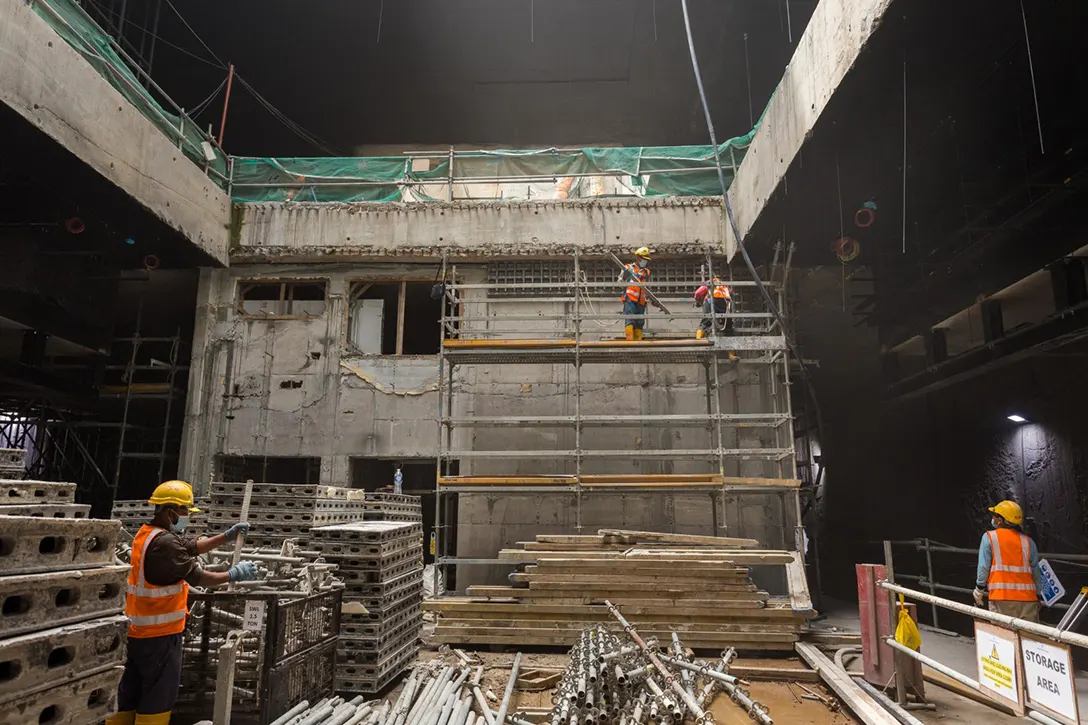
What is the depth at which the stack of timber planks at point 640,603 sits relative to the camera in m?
8.02

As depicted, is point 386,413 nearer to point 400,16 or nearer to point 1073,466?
point 400,16

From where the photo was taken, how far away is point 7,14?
770 cm

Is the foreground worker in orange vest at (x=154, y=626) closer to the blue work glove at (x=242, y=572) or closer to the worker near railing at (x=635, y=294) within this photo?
the blue work glove at (x=242, y=572)

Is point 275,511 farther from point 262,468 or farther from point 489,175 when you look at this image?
point 489,175

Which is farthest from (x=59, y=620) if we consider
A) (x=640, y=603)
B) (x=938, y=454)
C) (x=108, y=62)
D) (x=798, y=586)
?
(x=938, y=454)

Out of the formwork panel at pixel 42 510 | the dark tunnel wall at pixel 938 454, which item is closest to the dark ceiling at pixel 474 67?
the dark tunnel wall at pixel 938 454

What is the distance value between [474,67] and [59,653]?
18911 mm

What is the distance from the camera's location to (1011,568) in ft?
20.9

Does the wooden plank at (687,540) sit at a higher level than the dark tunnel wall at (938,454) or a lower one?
lower

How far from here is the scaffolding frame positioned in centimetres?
1022

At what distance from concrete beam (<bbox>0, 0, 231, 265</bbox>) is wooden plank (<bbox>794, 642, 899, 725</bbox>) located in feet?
37.4

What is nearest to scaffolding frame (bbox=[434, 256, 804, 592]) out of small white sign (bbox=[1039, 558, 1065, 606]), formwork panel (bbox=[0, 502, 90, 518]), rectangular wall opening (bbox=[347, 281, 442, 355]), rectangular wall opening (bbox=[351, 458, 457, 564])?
rectangular wall opening (bbox=[351, 458, 457, 564])

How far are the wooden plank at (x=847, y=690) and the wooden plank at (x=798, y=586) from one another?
498mm

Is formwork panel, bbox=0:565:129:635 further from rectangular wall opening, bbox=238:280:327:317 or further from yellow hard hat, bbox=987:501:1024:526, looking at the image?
Result: rectangular wall opening, bbox=238:280:327:317
